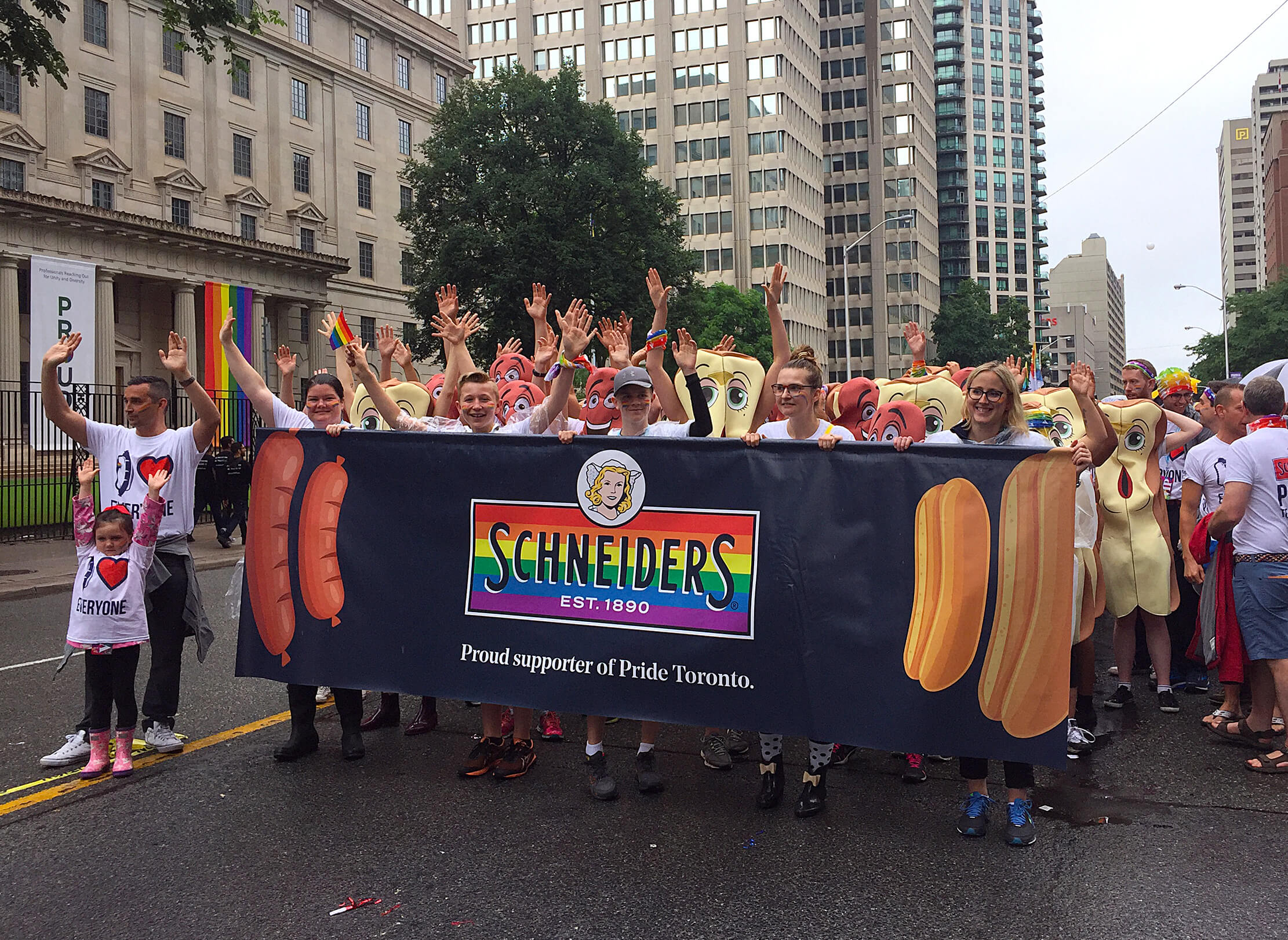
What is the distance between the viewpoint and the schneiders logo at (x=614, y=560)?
190 inches

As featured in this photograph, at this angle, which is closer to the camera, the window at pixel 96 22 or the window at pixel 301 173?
the window at pixel 96 22

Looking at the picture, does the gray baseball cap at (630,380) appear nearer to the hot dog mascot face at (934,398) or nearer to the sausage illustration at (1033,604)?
the sausage illustration at (1033,604)

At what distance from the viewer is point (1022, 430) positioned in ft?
16.0

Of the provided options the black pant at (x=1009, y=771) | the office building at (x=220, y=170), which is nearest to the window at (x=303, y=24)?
the office building at (x=220, y=170)

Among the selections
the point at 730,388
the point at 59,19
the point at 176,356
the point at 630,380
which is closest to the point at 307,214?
the point at 59,19

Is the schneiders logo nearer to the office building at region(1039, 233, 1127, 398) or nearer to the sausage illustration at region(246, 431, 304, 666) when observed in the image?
the sausage illustration at region(246, 431, 304, 666)

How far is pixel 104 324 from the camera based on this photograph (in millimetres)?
39969

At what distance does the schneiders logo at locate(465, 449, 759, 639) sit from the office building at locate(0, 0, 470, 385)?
2744cm

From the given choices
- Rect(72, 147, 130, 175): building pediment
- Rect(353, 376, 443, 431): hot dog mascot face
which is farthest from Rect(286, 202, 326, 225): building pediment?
Rect(353, 376, 443, 431): hot dog mascot face

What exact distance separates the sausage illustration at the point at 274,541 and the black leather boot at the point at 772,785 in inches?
102

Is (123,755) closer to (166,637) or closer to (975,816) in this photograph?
(166,637)

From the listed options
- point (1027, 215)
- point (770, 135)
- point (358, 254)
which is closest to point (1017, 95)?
point (1027, 215)

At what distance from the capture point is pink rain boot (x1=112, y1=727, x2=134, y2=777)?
17.9ft

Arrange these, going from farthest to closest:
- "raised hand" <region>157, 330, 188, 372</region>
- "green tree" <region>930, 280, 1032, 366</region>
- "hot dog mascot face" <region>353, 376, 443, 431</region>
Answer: "green tree" <region>930, 280, 1032, 366</region> < "hot dog mascot face" <region>353, 376, 443, 431</region> < "raised hand" <region>157, 330, 188, 372</region>
